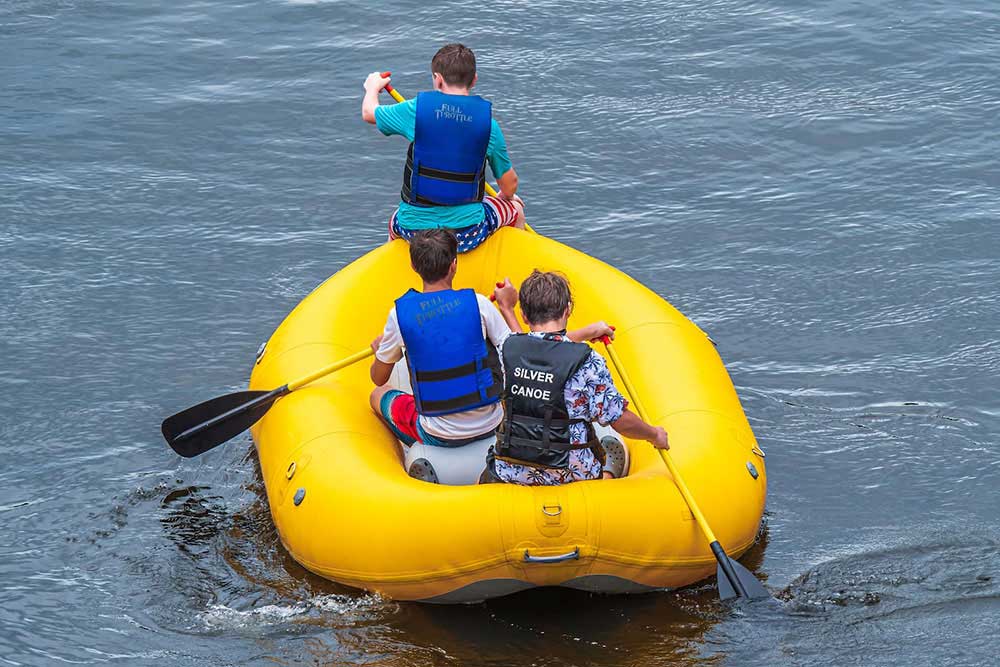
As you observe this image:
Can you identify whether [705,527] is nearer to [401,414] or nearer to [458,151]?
[401,414]

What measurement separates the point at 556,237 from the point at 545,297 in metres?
3.97

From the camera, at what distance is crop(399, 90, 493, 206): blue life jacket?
221 inches

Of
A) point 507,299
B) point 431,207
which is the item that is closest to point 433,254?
point 507,299

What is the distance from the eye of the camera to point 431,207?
19.4 feet

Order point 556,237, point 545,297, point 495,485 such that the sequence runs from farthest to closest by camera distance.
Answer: point 556,237 < point 495,485 < point 545,297

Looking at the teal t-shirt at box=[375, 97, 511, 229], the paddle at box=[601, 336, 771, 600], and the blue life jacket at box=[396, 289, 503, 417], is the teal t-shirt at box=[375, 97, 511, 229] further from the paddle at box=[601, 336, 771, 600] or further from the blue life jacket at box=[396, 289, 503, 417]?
the paddle at box=[601, 336, 771, 600]

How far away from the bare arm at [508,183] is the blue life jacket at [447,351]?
1329 mm

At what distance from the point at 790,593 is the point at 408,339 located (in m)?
1.72

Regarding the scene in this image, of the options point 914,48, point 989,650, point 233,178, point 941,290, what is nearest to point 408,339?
point 989,650

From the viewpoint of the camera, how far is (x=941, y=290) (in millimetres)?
7672

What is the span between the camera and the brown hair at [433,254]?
15.5 ft

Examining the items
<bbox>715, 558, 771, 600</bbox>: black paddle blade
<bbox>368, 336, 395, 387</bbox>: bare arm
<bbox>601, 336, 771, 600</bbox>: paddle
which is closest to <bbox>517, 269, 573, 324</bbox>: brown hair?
<bbox>601, 336, 771, 600</bbox>: paddle

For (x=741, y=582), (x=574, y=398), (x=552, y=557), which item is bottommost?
(x=741, y=582)

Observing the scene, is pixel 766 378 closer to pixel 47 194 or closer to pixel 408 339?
pixel 408 339
